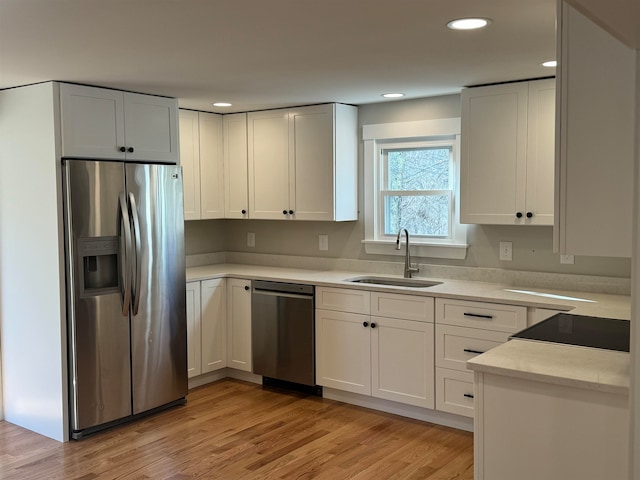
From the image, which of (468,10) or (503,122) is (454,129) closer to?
(503,122)

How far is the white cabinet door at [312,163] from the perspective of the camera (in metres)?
4.68

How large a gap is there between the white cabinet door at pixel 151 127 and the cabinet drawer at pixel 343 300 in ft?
4.56

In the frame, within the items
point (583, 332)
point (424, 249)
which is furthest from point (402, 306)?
point (583, 332)

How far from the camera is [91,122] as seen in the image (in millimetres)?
3834

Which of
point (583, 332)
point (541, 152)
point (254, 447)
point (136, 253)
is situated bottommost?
point (254, 447)

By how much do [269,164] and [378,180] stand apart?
2.88 ft

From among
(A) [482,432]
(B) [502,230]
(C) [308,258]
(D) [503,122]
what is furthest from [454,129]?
(A) [482,432]

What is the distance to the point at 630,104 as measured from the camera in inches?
76.4

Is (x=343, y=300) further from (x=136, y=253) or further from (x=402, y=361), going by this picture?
(x=136, y=253)

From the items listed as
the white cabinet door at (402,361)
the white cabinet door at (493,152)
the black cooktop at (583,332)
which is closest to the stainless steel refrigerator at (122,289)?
the white cabinet door at (402,361)

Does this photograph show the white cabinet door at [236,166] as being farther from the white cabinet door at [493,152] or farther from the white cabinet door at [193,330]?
the white cabinet door at [493,152]

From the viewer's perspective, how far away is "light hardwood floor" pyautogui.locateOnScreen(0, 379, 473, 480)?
3379 millimetres

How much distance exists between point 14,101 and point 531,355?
3.35 metres

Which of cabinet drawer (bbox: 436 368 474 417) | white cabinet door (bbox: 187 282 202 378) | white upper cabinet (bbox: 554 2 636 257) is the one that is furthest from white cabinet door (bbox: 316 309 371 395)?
white upper cabinet (bbox: 554 2 636 257)
